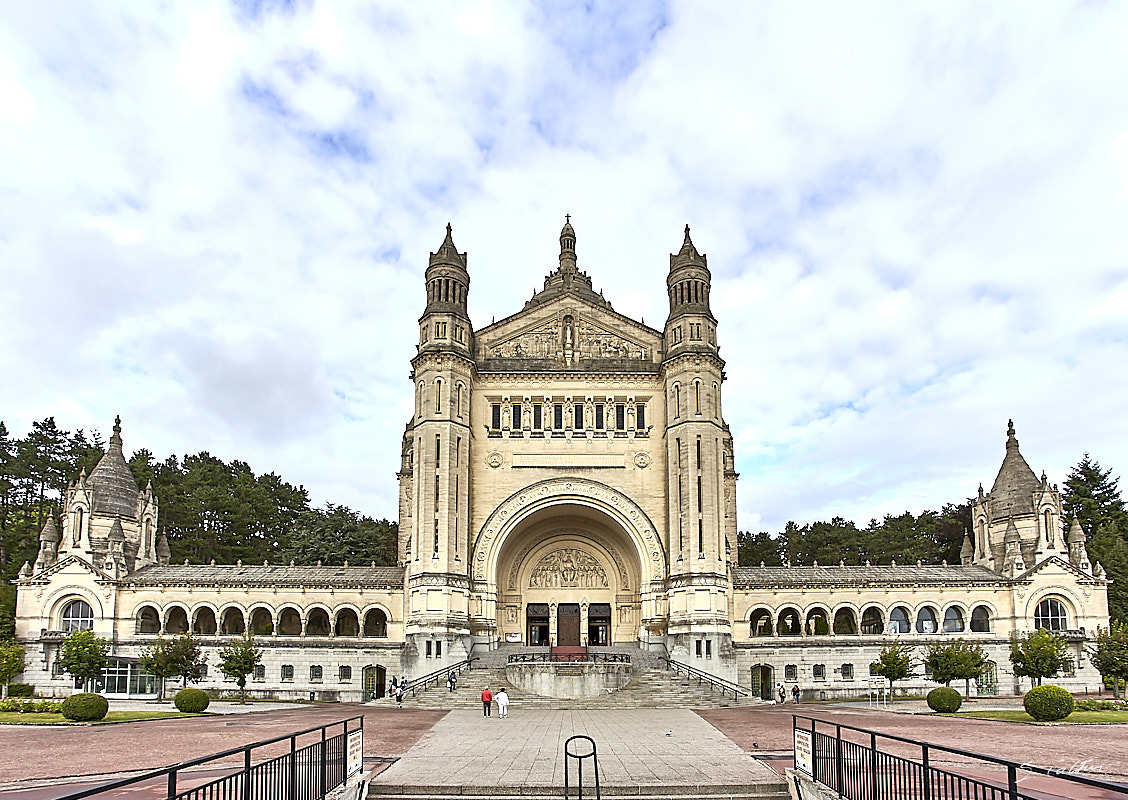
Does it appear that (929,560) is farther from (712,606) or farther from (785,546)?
(712,606)

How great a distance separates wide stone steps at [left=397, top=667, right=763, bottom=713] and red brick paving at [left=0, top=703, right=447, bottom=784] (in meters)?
4.58

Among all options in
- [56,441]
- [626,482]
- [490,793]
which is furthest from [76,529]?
[490,793]

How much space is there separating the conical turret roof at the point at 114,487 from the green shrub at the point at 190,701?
2092 centimetres

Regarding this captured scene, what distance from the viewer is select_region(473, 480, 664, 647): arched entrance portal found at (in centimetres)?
5041

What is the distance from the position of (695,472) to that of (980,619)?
55.2ft

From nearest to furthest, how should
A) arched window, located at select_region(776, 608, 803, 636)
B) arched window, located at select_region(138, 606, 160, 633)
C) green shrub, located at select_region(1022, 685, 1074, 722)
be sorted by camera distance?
green shrub, located at select_region(1022, 685, 1074, 722) < arched window, located at select_region(138, 606, 160, 633) < arched window, located at select_region(776, 608, 803, 636)

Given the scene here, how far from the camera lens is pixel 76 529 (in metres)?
49.2

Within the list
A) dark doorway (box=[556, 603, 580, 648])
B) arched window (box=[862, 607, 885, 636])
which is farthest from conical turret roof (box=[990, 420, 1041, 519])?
dark doorway (box=[556, 603, 580, 648])

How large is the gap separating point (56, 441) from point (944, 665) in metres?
63.2

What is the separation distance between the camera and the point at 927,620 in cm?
4903

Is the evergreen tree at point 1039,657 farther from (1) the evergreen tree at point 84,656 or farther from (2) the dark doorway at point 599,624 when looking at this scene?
(1) the evergreen tree at point 84,656

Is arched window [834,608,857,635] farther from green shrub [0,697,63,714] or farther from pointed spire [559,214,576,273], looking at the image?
green shrub [0,697,63,714]

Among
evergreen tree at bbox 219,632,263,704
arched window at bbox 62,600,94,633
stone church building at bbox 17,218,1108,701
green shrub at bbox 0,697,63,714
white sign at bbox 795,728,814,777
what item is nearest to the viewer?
white sign at bbox 795,728,814,777

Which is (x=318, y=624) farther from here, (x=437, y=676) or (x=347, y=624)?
(x=437, y=676)
